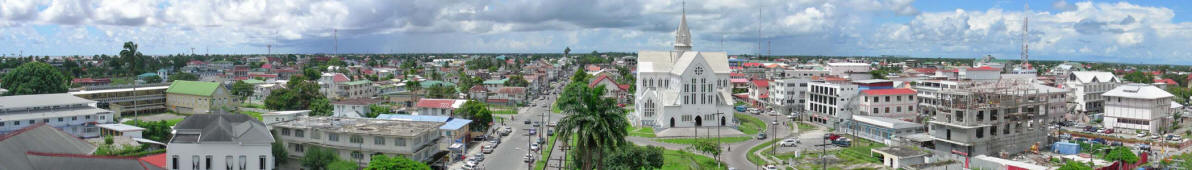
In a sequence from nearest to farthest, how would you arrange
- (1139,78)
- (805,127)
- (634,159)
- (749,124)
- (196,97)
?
(634,159)
(805,127)
(749,124)
(196,97)
(1139,78)

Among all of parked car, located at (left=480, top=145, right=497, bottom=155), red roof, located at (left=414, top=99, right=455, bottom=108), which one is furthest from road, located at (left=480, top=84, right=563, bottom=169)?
red roof, located at (left=414, top=99, right=455, bottom=108)

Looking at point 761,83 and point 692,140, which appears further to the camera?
point 761,83

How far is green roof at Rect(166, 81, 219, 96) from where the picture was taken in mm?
64956

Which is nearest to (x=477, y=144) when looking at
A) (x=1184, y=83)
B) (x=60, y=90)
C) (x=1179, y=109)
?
(x=60, y=90)

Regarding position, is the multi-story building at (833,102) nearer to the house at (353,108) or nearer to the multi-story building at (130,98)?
the house at (353,108)

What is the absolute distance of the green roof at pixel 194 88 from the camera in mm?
64956

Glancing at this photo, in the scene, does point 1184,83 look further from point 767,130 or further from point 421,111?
point 421,111

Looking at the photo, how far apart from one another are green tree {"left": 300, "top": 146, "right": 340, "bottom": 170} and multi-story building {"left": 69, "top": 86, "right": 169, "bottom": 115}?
33999mm

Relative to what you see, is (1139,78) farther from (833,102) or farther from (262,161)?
(262,161)

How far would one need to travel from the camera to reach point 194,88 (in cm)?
6650

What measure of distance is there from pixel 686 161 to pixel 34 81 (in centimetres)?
6016

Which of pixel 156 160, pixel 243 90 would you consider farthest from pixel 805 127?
pixel 243 90

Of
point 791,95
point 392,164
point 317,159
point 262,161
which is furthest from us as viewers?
point 791,95

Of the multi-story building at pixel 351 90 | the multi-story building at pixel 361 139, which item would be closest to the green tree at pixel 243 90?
the multi-story building at pixel 351 90
